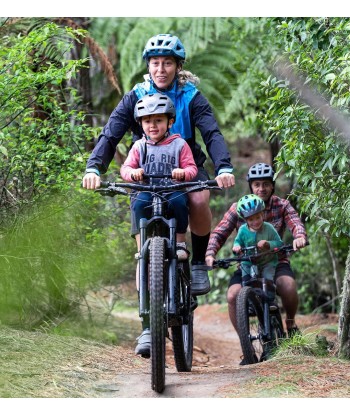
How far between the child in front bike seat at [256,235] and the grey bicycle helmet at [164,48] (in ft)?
6.19

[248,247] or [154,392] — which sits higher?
[248,247]

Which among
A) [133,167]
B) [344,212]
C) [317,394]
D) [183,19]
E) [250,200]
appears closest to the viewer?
[317,394]

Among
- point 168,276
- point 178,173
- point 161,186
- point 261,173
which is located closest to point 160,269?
point 168,276

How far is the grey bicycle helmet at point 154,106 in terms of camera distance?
5879 millimetres

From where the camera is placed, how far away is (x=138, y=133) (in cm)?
647

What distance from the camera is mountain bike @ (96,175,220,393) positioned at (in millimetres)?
5316

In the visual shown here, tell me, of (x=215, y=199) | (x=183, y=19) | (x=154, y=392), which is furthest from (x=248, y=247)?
(x=215, y=199)

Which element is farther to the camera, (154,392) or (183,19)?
(183,19)

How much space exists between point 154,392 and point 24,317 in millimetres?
2663

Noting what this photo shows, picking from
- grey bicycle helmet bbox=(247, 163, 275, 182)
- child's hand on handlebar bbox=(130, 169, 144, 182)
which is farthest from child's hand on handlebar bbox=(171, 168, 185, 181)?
grey bicycle helmet bbox=(247, 163, 275, 182)

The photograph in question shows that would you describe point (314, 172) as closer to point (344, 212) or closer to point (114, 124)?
point (344, 212)

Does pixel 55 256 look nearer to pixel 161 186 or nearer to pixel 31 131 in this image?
pixel 31 131

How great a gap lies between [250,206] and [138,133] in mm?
1682

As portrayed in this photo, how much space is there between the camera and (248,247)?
788 cm
